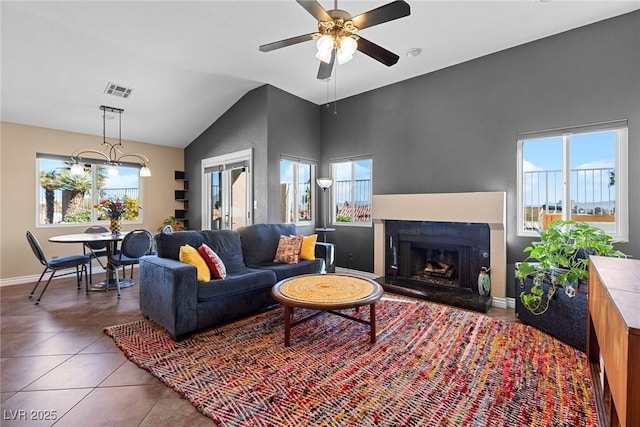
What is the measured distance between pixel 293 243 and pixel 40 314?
2.94 metres

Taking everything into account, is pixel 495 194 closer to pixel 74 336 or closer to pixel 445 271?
pixel 445 271

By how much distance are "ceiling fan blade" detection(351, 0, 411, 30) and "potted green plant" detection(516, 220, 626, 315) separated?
2.42 m

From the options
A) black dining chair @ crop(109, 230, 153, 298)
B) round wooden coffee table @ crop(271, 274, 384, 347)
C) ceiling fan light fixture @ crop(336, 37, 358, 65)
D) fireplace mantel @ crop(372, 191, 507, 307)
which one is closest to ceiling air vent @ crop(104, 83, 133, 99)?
black dining chair @ crop(109, 230, 153, 298)

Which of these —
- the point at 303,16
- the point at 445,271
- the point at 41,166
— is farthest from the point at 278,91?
the point at 41,166

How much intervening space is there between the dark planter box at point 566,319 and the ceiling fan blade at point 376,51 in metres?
2.56

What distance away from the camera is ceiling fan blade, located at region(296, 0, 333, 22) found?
1.86 m

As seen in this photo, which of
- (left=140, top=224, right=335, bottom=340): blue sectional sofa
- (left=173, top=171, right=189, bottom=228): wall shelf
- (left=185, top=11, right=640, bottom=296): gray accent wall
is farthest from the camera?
(left=173, top=171, right=189, bottom=228): wall shelf

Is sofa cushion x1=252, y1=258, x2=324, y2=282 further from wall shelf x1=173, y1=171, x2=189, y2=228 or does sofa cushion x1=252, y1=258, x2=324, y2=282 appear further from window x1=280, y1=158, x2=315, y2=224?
wall shelf x1=173, y1=171, x2=189, y2=228

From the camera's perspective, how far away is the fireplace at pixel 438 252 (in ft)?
12.2

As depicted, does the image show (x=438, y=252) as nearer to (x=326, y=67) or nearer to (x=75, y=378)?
(x=326, y=67)

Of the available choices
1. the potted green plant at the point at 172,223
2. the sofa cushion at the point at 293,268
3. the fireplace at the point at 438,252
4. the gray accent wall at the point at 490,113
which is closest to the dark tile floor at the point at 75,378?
the fireplace at the point at 438,252

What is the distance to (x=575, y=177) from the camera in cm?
328

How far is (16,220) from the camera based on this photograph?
4.50 meters

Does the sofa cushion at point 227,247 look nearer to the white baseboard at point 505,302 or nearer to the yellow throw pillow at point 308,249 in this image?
the yellow throw pillow at point 308,249
